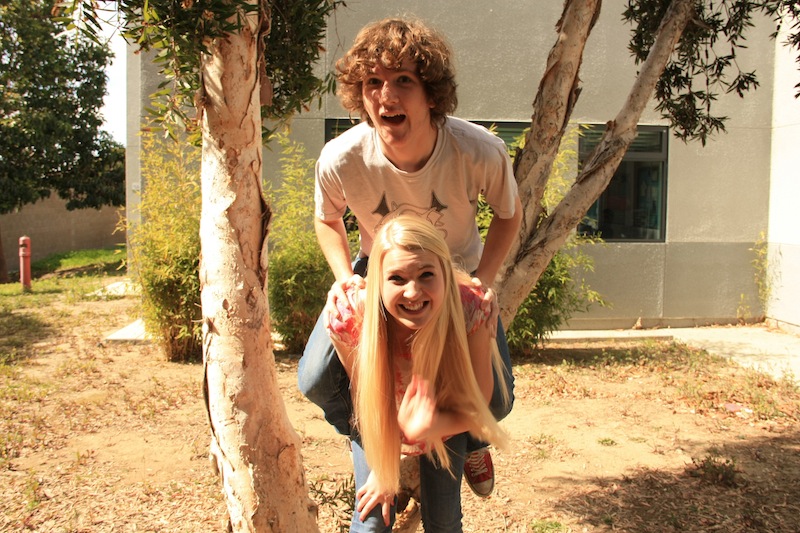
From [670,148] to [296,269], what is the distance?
484cm

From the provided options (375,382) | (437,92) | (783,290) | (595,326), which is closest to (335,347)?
(375,382)

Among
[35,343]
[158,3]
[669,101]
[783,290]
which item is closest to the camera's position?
[158,3]

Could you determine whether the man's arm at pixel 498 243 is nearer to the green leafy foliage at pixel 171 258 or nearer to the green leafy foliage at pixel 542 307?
the green leafy foliage at pixel 542 307

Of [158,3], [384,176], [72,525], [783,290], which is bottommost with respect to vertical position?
[72,525]

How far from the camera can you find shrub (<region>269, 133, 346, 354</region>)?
7.53m

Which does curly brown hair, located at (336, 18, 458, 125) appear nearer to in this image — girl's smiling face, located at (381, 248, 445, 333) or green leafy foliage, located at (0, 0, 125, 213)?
girl's smiling face, located at (381, 248, 445, 333)

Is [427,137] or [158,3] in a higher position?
[158,3]

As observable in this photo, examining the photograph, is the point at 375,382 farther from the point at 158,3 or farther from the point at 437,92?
the point at 158,3

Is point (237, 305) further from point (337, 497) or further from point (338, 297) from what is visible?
point (337, 497)

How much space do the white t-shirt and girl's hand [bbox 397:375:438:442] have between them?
60 cm

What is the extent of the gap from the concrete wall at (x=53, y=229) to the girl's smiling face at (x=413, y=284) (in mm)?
16740

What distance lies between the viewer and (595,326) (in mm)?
9359

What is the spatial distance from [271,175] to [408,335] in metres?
6.51

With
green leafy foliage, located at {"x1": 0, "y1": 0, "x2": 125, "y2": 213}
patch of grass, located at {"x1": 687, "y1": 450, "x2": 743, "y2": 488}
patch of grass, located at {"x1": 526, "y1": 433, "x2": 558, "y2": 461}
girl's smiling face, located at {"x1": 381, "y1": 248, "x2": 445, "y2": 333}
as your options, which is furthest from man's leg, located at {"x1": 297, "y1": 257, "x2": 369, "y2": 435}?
green leafy foliage, located at {"x1": 0, "y1": 0, "x2": 125, "y2": 213}
